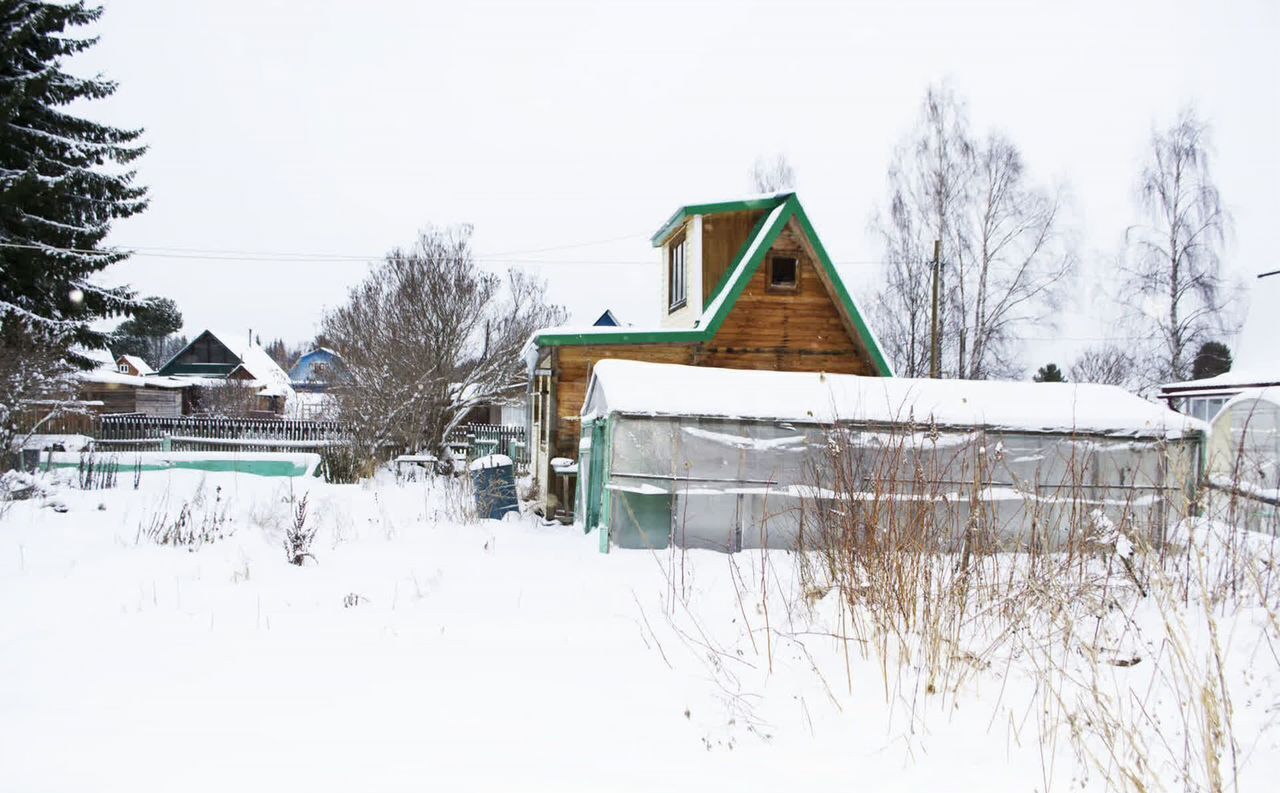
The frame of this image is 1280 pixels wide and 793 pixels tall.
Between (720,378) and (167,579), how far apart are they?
6.23 meters

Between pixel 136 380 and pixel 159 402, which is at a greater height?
pixel 136 380

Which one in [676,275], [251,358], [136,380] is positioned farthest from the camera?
[251,358]

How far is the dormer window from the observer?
15.2 m

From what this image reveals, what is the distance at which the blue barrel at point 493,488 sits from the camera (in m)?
11.9

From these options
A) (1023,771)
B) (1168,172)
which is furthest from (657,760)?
(1168,172)

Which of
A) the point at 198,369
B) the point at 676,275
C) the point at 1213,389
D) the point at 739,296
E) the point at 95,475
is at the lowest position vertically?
the point at 95,475

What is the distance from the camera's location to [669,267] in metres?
16.3

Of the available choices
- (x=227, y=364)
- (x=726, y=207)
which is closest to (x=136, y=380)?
(x=227, y=364)

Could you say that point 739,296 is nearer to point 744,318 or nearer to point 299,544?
point 744,318

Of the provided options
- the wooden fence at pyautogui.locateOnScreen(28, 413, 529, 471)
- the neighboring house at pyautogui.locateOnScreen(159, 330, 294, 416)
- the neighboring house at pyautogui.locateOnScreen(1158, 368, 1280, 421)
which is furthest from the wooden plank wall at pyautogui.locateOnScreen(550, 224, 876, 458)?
the neighboring house at pyautogui.locateOnScreen(159, 330, 294, 416)

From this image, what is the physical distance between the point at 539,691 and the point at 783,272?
11.2 meters

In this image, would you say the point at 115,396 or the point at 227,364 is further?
the point at 227,364

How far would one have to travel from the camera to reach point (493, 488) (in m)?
12.1

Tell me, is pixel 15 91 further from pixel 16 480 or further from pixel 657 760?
pixel 657 760
